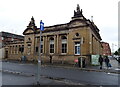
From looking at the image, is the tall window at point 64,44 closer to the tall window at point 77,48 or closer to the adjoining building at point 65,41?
the adjoining building at point 65,41

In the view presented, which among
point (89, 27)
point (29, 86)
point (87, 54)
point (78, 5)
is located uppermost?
point (78, 5)

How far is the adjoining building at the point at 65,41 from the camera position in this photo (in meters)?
24.7

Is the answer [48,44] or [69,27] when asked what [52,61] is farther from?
[69,27]

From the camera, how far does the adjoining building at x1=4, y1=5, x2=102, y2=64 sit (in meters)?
24.7

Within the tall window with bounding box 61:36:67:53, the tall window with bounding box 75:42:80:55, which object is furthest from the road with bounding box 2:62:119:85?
the tall window with bounding box 61:36:67:53

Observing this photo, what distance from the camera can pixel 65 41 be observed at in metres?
27.9

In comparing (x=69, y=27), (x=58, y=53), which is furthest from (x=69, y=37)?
(x=58, y=53)

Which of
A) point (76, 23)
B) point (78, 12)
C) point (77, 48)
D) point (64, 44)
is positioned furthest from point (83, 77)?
point (78, 12)

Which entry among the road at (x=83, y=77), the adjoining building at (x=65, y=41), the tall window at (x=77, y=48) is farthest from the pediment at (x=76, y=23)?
the road at (x=83, y=77)

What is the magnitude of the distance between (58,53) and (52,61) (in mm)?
2158

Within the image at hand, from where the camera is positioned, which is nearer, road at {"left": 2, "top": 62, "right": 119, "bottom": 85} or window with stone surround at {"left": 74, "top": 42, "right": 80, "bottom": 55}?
road at {"left": 2, "top": 62, "right": 119, "bottom": 85}

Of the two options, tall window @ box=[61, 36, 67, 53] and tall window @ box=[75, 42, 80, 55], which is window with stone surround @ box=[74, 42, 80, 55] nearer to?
tall window @ box=[75, 42, 80, 55]

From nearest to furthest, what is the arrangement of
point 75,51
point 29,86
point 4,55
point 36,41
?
point 29,86 → point 75,51 → point 36,41 → point 4,55

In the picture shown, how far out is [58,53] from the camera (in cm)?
2819
